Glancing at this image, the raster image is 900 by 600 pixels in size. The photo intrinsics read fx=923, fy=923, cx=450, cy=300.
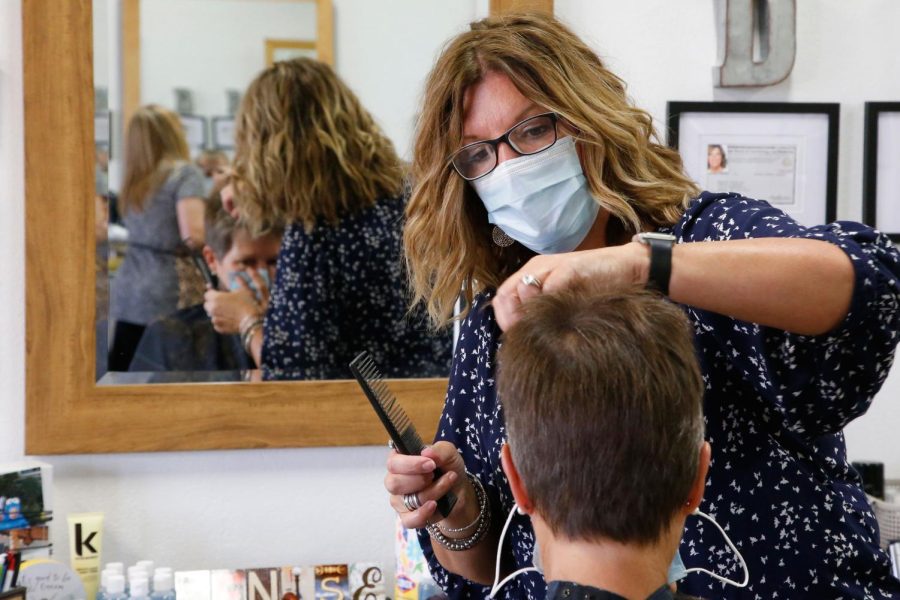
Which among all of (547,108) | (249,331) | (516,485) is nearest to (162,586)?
(249,331)

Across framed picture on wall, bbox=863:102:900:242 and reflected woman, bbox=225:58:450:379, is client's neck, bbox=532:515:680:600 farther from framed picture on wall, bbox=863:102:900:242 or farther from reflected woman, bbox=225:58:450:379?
framed picture on wall, bbox=863:102:900:242

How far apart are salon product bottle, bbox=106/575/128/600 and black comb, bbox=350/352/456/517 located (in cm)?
78

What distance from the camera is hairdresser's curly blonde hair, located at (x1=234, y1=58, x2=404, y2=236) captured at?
1784mm

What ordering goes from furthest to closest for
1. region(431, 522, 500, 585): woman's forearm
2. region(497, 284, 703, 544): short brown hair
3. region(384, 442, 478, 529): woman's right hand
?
region(431, 522, 500, 585): woman's forearm
region(384, 442, 478, 529): woman's right hand
region(497, 284, 703, 544): short brown hair

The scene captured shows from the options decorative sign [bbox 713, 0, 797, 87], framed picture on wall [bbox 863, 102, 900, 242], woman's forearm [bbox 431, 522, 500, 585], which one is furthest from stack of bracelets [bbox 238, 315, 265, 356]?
framed picture on wall [bbox 863, 102, 900, 242]

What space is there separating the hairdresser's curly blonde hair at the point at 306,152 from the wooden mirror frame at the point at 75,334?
30 centimetres

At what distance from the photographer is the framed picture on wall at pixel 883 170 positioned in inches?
78.4

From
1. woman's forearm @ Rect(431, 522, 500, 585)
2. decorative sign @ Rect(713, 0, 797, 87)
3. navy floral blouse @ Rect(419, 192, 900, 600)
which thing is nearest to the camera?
navy floral blouse @ Rect(419, 192, 900, 600)

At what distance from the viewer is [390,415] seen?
3.66ft

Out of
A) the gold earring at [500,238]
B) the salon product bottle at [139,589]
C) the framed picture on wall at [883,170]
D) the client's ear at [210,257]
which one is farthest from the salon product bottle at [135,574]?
the framed picture on wall at [883,170]

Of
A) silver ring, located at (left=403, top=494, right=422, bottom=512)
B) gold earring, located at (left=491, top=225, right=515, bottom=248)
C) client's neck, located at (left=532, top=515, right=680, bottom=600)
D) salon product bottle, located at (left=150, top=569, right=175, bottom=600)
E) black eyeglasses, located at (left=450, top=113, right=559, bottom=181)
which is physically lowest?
salon product bottle, located at (left=150, top=569, right=175, bottom=600)

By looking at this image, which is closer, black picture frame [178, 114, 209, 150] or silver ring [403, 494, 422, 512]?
silver ring [403, 494, 422, 512]

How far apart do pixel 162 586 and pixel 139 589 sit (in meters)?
0.04

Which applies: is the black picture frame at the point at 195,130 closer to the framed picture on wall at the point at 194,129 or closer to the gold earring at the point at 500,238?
the framed picture on wall at the point at 194,129
